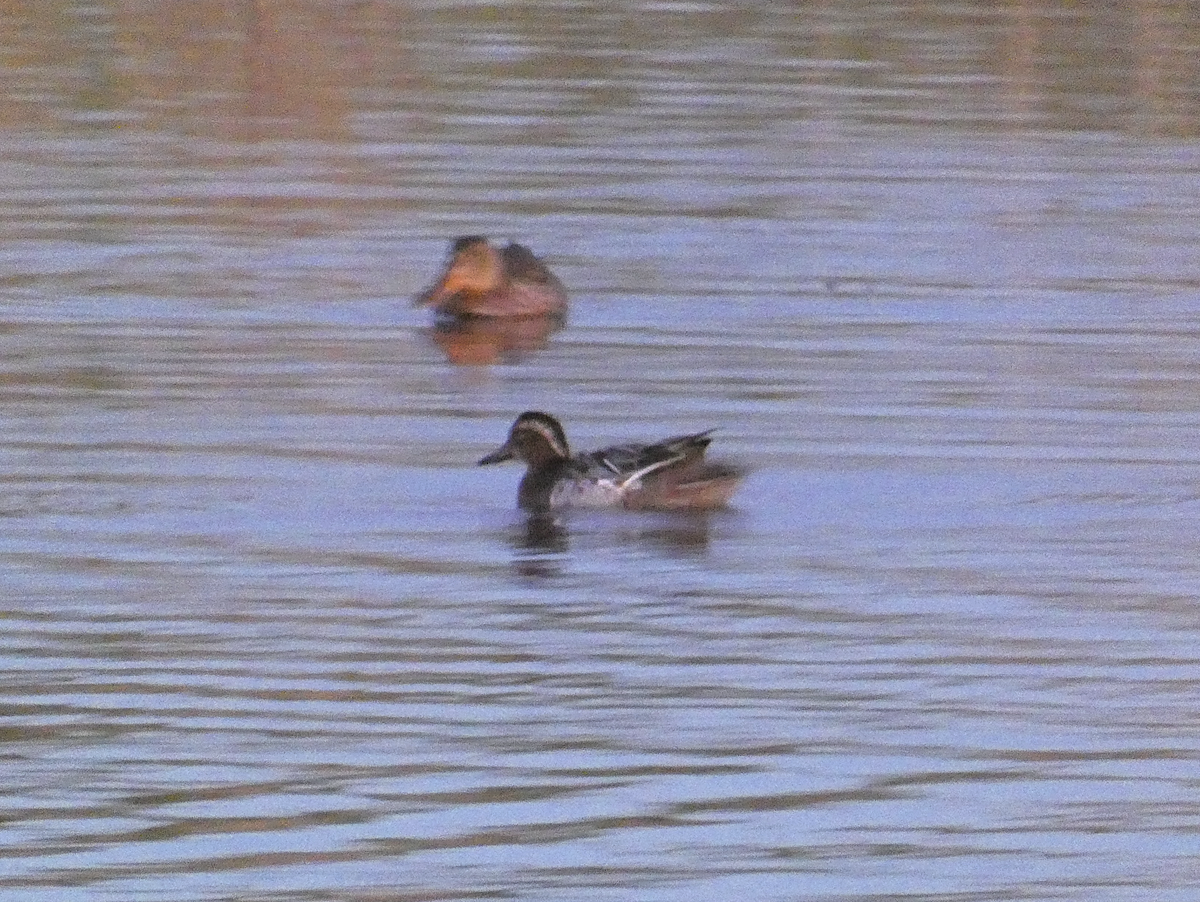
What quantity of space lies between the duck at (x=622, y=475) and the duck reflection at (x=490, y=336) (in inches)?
156

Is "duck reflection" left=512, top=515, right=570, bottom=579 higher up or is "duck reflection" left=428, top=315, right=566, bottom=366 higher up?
"duck reflection" left=428, top=315, right=566, bottom=366

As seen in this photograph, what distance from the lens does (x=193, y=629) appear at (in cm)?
1141

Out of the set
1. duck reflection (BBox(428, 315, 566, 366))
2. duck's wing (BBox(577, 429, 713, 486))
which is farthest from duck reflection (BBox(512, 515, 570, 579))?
duck reflection (BBox(428, 315, 566, 366))

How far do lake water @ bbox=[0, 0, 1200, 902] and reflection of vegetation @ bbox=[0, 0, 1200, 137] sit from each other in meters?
0.17

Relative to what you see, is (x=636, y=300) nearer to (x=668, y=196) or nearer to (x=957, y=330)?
(x=957, y=330)

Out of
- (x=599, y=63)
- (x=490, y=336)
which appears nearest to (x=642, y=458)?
(x=490, y=336)

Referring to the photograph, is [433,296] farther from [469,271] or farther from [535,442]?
[535,442]

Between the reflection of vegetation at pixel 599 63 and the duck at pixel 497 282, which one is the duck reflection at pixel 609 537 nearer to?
the duck at pixel 497 282

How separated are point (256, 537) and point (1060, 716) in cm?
361

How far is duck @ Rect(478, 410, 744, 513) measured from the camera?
44.6 ft

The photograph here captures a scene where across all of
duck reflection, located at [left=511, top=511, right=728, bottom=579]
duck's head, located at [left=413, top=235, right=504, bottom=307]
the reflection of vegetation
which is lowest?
duck reflection, located at [left=511, top=511, right=728, bottom=579]

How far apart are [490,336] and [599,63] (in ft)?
37.8

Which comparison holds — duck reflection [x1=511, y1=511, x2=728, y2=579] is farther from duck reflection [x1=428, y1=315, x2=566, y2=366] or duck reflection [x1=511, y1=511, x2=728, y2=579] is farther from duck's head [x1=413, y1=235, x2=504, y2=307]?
duck's head [x1=413, y1=235, x2=504, y2=307]

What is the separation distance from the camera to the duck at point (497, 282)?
739 inches
